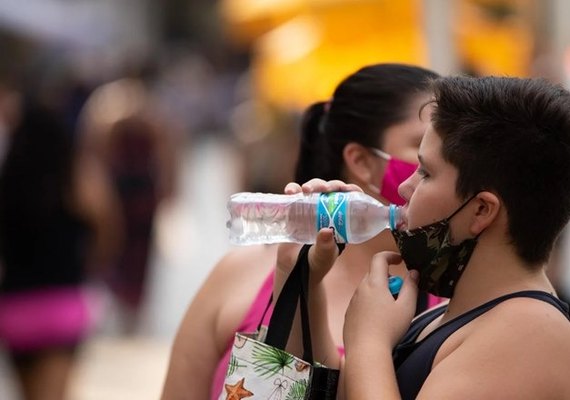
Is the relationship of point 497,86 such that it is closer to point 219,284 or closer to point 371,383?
point 371,383

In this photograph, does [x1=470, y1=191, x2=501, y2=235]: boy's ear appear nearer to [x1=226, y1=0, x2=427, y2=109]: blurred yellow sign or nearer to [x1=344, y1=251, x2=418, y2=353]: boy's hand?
[x1=344, y1=251, x2=418, y2=353]: boy's hand

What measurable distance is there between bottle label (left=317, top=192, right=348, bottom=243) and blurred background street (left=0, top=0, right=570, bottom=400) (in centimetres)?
284

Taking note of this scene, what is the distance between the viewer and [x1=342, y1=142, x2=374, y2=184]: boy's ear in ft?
11.0

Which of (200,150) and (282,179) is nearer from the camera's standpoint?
(282,179)

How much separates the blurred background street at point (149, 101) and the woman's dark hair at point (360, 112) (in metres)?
2.02

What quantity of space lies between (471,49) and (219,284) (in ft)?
22.7

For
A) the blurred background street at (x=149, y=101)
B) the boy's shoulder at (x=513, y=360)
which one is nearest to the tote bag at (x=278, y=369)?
the boy's shoulder at (x=513, y=360)

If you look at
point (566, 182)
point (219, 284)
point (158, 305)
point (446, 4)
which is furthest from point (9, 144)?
point (158, 305)

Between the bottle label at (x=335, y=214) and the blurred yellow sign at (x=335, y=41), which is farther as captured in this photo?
the blurred yellow sign at (x=335, y=41)

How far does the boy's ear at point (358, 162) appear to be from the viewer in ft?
11.0

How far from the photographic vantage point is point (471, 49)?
392 inches

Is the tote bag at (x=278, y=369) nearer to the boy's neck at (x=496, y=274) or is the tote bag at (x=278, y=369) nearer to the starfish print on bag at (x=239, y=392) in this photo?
the starfish print on bag at (x=239, y=392)

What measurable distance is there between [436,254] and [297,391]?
1.30 feet

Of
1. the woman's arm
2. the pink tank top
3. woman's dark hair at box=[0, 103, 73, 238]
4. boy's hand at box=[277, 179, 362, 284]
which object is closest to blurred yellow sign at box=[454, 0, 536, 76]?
woman's dark hair at box=[0, 103, 73, 238]
